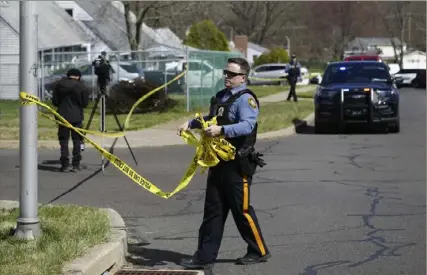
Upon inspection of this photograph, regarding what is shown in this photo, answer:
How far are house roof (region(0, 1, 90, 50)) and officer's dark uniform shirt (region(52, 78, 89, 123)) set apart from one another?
1802 cm

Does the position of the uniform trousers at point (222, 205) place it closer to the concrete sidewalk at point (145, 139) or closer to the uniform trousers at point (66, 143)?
the uniform trousers at point (66, 143)

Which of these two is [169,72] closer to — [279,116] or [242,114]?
[279,116]

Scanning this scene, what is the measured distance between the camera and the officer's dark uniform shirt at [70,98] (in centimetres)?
Answer: 1211

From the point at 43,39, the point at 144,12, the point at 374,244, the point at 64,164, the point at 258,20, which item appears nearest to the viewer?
the point at 374,244

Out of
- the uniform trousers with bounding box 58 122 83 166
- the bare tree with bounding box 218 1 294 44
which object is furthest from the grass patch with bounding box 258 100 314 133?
the bare tree with bounding box 218 1 294 44

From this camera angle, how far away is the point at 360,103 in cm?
1823

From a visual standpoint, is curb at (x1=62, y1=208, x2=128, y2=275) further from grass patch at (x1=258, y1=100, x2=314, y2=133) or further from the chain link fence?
the chain link fence

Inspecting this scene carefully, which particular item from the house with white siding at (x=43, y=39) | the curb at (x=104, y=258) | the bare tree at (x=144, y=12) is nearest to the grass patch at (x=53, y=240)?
the curb at (x=104, y=258)

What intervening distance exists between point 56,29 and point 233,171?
28.1m

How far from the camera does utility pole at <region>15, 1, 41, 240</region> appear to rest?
22.1 feet

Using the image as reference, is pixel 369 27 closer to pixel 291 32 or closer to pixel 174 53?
pixel 291 32

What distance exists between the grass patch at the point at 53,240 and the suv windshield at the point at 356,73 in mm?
11788

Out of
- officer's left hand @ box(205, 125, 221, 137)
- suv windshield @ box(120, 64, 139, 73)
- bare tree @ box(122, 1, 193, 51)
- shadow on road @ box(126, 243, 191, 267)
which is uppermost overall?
bare tree @ box(122, 1, 193, 51)

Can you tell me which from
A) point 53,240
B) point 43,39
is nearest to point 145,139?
point 53,240
